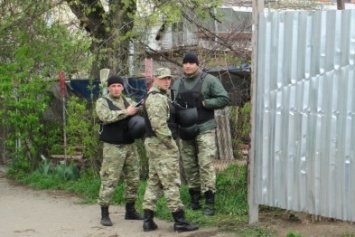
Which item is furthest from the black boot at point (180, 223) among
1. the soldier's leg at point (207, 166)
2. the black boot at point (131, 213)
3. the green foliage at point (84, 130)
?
the green foliage at point (84, 130)

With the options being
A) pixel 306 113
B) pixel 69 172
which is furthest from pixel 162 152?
pixel 69 172

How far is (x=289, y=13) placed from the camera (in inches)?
267

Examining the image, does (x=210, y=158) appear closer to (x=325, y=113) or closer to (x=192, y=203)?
(x=192, y=203)

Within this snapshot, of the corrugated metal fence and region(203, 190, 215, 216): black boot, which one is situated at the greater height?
the corrugated metal fence

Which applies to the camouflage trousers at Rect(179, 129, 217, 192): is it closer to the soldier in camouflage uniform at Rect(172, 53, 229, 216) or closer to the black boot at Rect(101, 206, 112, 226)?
the soldier in camouflage uniform at Rect(172, 53, 229, 216)

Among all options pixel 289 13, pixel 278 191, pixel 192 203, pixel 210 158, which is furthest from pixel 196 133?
pixel 289 13

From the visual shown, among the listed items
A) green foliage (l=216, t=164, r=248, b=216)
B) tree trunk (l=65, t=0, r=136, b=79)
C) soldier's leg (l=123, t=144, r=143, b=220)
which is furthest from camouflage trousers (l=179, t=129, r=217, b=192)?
tree trunk (l=65, t=0, r=136, b=79)

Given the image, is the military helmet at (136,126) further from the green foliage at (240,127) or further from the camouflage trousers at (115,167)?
the green foliage at (240,127)

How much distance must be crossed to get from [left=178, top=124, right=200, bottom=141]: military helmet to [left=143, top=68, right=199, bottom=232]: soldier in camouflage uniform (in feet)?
1.43

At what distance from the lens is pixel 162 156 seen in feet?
24.5

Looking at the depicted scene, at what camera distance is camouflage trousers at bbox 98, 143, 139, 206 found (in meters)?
8.05

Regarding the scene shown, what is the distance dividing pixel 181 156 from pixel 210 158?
527 mm

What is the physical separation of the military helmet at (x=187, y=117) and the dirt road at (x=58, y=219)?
1241mm

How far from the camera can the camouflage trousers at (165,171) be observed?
741cm
